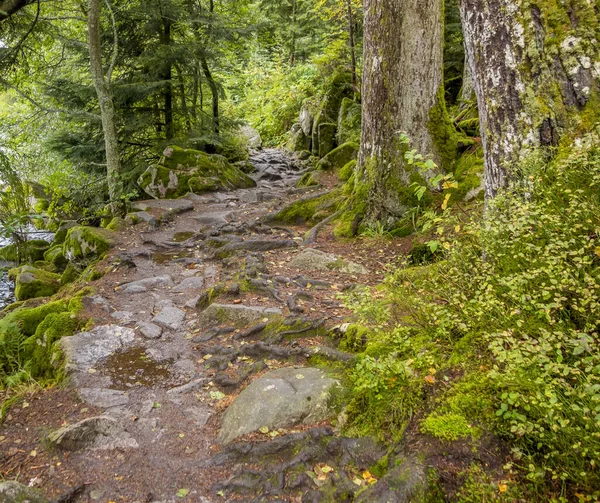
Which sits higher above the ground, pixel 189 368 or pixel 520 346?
pixel 520 346

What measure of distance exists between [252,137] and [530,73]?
737 inches

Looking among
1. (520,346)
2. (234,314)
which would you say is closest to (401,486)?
(520,346)

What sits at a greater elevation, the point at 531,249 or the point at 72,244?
the point at 531,249

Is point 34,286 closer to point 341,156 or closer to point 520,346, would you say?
point 520,346

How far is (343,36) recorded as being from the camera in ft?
48.2

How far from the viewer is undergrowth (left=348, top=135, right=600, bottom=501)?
1966 mm

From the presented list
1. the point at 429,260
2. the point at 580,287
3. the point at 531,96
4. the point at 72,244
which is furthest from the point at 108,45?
the point at 580,287

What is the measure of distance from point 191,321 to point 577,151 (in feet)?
15.0

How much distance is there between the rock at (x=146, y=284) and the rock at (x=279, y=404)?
11.5 ft

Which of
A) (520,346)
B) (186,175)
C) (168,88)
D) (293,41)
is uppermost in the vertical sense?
(293,41)

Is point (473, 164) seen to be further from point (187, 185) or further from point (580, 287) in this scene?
point (187, 185)

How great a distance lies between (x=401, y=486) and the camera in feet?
7.32

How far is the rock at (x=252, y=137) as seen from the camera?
20156 millimetres

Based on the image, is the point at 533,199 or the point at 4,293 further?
the point at 4,293
